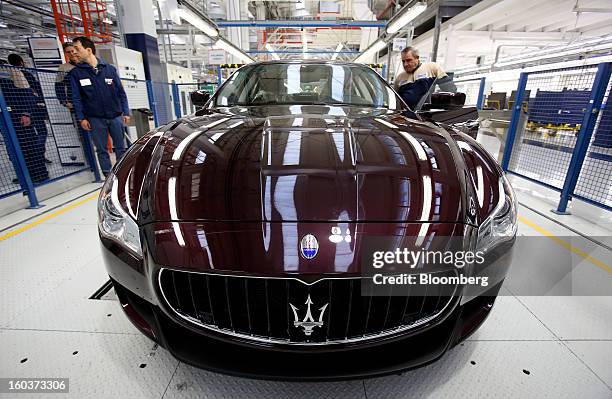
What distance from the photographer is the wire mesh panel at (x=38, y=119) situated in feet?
11.7

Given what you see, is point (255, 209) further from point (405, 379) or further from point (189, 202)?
point (405, 379)

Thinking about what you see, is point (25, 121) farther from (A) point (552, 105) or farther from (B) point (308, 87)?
(A) point (552, 105)

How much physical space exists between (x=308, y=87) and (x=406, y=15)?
4.87 m

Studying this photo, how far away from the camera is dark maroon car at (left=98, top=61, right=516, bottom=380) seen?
893mm

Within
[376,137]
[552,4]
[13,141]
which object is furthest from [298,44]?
[376,137]

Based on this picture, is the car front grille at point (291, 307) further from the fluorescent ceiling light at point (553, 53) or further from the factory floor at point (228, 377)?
the fluorescent ceiling light at point (553, 53)

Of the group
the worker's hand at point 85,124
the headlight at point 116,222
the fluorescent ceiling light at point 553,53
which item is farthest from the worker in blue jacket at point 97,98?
the fluorescent ceiling light at point 553,53

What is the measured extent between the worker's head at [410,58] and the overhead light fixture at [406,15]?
6.32 ft

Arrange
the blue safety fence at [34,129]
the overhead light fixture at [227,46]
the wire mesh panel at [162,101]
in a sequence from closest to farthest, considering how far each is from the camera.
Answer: the blue safety fence at [34,129]
the wire mesh panel at [162,101]
the overhead light fixture at [227,46]

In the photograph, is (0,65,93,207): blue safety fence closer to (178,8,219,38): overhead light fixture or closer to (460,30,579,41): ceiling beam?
(178,8,219,38): overhead light fixture

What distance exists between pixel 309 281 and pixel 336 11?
1330 cm

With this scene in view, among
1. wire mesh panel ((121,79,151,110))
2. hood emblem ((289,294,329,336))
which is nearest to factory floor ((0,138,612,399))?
hood emblem ((289,294,329,336))

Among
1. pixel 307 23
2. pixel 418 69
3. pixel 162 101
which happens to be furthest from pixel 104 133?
pixel 307 23

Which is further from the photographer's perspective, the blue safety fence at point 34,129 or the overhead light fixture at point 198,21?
the overhead light fixture at point 198,21
